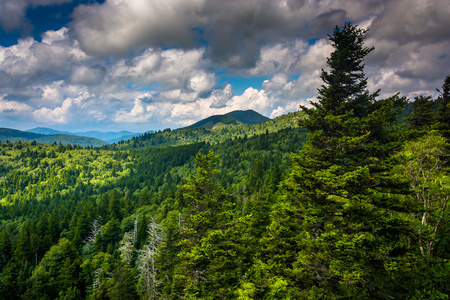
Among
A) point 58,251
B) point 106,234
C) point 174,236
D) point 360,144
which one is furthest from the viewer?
point 106,234

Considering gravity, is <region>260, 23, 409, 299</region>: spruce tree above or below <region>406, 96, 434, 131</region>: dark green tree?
below

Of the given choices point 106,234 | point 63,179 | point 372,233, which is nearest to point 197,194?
point 372,233

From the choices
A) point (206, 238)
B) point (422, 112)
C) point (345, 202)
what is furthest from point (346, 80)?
point (422, 112)

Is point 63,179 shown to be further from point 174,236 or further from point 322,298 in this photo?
point 322,298

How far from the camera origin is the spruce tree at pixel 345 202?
9.71 m

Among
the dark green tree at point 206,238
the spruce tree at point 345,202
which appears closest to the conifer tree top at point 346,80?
the spruce tree at point 345,202

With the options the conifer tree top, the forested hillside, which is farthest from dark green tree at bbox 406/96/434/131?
the conifer tree top

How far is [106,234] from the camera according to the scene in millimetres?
61562

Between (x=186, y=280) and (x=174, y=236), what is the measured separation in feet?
41.5

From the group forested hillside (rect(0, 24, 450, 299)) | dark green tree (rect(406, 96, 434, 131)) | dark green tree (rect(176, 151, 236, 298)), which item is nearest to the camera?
forested hillside (rect(0, 24, 450, 299))

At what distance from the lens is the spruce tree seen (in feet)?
31.9

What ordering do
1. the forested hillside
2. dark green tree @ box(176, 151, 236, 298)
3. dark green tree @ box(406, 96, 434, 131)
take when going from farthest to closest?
dark green tree @ box(406, 96, 434, 131), dark green tree @ box(176, 151, 236, 298), the forested hillside

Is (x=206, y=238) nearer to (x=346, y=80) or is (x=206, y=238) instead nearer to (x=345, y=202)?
(x=345, y=202)

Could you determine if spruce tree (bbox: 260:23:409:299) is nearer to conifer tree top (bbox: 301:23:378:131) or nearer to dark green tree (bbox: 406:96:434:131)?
conifer tree top (bbox: 301:23:378:131)
